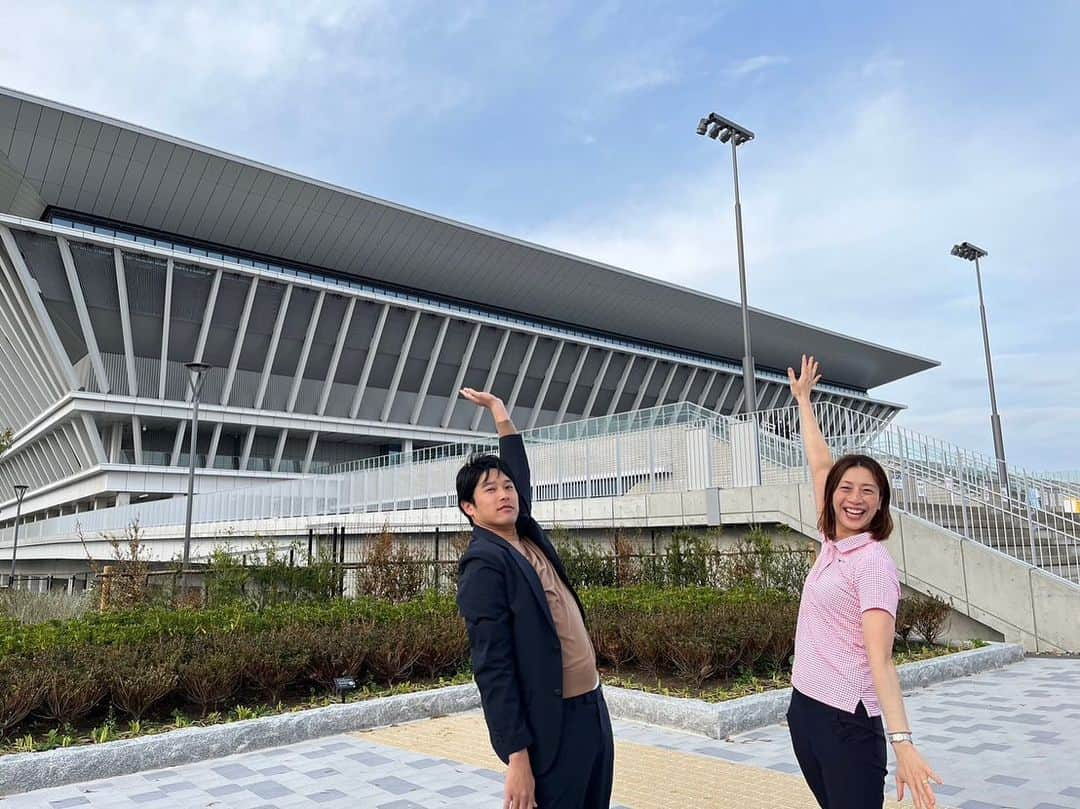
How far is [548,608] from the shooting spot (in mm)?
2721

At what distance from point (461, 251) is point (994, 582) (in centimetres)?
4061

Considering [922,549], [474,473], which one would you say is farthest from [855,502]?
[922,549]

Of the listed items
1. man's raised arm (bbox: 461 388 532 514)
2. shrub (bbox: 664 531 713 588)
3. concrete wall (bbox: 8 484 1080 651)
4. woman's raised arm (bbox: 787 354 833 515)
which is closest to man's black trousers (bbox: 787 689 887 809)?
woman's raised arm (bbox: 787 354 833 515)

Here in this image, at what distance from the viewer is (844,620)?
2.88 metres

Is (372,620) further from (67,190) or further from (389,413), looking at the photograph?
(389,413)

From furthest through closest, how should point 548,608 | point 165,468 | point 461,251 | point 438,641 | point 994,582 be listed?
1. point 461,251
2. point 165,468
3. point 994,582
4. point 438,641
5. point 548,608

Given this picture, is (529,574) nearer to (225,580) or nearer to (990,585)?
(990,585)

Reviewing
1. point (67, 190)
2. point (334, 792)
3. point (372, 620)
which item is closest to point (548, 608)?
point (334, 792)

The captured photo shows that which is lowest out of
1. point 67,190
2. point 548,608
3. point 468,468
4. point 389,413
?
point 548,608

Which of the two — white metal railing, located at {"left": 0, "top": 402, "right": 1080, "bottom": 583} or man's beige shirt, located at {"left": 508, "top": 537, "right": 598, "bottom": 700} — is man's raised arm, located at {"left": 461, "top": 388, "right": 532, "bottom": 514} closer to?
man's beige shirt, located at {"left": 508, "top": 537, "right": 598, "bottom": 700}

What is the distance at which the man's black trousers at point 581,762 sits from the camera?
8.55ft

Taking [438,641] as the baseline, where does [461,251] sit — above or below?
above

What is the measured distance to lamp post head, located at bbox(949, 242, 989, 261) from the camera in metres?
31.7

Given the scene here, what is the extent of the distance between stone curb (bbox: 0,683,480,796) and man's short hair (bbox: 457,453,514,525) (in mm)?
4716
